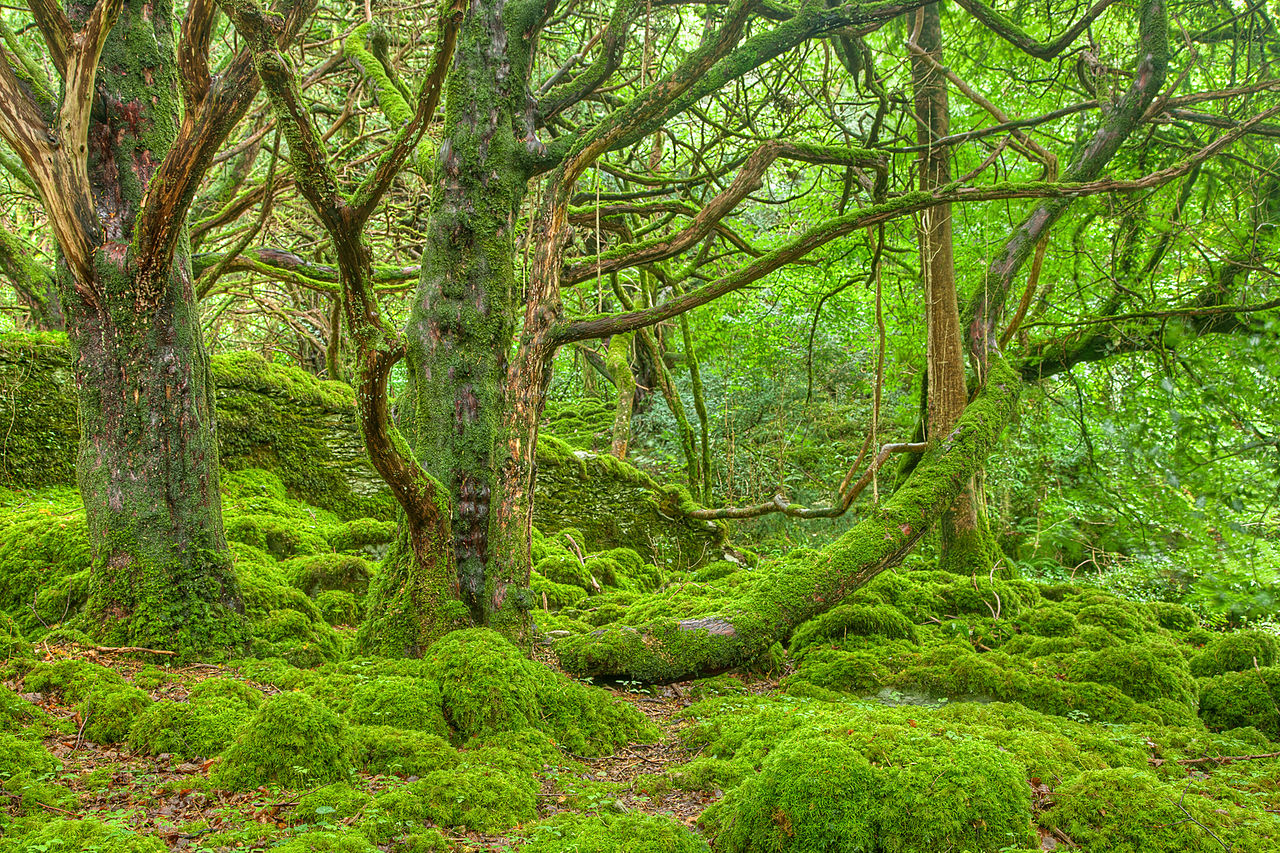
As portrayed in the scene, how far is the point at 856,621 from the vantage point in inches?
216

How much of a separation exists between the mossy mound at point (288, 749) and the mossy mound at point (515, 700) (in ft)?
2.06

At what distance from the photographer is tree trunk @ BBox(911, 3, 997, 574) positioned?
6496 millimetres

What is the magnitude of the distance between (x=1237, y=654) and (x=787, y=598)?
2794mm

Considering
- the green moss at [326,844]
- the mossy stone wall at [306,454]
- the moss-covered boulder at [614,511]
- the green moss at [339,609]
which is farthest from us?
the moss-covered boulder at [614,511]

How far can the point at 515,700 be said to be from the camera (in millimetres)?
3514

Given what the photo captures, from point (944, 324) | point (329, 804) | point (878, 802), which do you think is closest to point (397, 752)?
point (329, 804)

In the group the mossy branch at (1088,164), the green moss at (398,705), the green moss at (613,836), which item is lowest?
the green moss at (613,836)

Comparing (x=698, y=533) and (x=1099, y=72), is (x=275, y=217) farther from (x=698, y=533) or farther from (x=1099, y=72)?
(x=1099, y=72)

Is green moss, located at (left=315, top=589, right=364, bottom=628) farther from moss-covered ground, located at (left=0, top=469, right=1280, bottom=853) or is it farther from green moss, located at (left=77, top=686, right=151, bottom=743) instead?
green moss, located at (left=77, top=686, right=151, bottom=743)

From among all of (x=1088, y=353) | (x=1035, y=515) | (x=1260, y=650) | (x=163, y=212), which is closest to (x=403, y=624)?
(x=163, y=212)

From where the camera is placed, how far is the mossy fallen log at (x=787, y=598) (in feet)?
15.4

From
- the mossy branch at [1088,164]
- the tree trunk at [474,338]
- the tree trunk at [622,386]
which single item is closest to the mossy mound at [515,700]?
the tree trunk at [474,338]

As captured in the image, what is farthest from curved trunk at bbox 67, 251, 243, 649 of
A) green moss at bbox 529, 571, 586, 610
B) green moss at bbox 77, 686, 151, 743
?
green moss at bbox 529, 571, 586, 610

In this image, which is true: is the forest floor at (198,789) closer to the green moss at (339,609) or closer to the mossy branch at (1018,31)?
the green moss at (339,609)
